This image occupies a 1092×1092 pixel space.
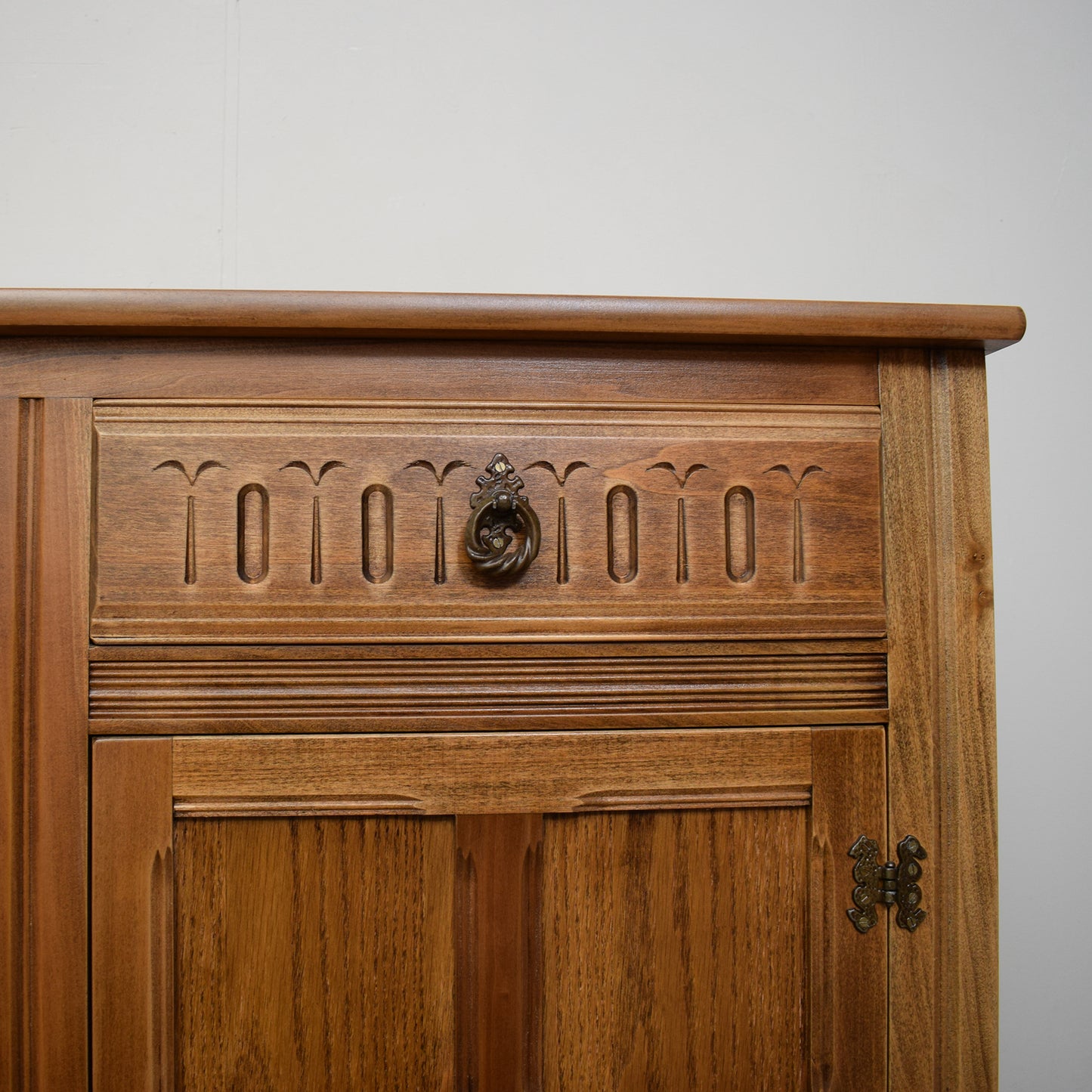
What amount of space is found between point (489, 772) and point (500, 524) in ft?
0.47

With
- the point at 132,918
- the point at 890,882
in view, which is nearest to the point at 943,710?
the point at 890,882

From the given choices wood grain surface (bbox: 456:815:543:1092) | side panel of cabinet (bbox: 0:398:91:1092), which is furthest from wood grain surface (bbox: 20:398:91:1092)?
wood grain surface (bbox: 456:815:543:1092)

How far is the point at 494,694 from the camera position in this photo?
44 cm

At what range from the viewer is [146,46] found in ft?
2.63

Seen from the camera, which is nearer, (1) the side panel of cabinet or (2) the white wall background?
(1) the side panel of cabinet

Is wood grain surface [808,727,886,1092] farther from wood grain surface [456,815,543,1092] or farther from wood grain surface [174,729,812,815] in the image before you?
wood grain surface [456,815,543,1092]

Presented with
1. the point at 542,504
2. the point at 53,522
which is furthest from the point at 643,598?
the point at 53,522

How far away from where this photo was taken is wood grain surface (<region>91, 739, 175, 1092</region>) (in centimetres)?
41

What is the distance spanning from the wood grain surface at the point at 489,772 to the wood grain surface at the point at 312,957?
0.02m

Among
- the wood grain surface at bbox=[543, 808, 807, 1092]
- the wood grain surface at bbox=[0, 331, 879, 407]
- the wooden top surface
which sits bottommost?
the wood grain surface at bbox=[543, 808, 807, 1092]

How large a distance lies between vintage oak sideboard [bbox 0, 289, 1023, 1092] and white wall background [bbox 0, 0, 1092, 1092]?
0.44 m

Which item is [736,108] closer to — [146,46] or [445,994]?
[146,46]

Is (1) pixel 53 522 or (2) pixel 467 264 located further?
(2) pixel 467 264

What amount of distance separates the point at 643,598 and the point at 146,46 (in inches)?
32.8
